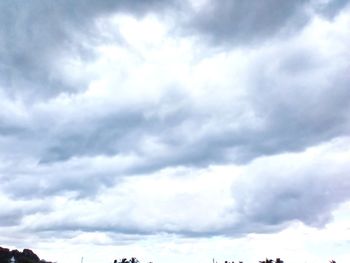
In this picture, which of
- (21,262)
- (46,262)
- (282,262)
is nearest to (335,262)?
(282,262)

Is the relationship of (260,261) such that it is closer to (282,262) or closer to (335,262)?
(282,262)

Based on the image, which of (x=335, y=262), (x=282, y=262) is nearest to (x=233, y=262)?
(x=282, y=262)

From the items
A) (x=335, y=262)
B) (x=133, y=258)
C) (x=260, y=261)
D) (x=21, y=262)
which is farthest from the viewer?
(x=133, y=258)

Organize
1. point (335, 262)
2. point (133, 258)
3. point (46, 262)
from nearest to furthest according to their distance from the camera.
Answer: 1. point (335, 262)
2. point (133, 258)
3. point (46, 262)

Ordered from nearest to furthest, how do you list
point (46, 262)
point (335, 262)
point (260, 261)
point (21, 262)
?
point (335, 262) → point (260, 261) → point (21, 262) → point (46, 262)

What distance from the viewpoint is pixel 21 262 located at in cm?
11888

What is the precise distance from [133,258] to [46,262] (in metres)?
36.7

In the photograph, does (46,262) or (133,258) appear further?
(46,262)

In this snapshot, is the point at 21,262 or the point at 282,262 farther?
the point at 21,262

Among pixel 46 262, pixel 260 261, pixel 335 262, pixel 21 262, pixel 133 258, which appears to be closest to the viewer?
pixel 335 262

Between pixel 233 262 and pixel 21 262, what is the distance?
6073cm

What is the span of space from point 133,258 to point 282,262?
5317 centimetres

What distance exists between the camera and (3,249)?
410 ft

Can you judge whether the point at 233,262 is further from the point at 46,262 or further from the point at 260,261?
the point at 46,262
